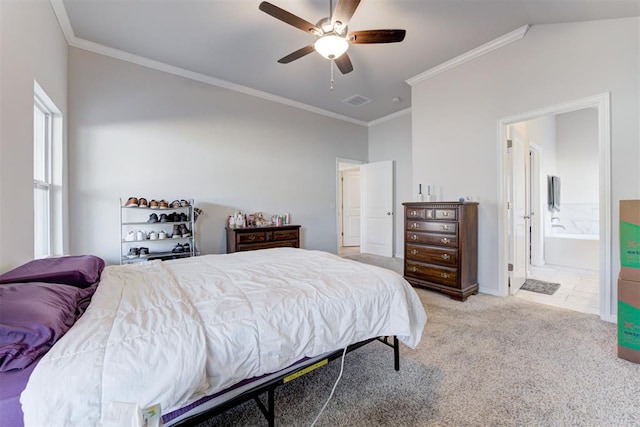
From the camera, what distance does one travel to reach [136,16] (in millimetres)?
2643

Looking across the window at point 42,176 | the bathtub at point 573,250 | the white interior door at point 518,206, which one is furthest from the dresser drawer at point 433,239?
the window at point 42,176

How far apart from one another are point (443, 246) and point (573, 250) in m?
3.13

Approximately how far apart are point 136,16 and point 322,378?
12.0ft

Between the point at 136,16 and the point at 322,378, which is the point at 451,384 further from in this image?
the point at 136,16

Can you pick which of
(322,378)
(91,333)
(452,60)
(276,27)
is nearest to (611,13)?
(452,60)

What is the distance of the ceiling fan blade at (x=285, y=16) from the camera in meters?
1.90

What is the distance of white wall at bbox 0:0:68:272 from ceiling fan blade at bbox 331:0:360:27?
202 centimetres

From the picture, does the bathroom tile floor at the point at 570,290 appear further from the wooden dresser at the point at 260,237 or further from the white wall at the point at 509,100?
the wooden dresser at the point at 260,237

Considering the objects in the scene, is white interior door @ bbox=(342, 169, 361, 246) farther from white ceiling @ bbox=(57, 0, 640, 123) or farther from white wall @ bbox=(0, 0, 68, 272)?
white wall @ bbox=(0, 0, 68, 272)

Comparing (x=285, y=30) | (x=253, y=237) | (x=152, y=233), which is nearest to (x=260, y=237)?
(x=253, y=237)

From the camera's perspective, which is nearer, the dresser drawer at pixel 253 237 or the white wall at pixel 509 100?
the white wall at pixel 509 100

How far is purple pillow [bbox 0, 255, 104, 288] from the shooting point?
1.25m

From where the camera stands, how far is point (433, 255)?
10.9 ft

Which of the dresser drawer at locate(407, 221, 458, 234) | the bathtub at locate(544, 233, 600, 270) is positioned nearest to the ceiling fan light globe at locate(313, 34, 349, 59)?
the dresser drawer at locate(407, 221, 458, 234)
